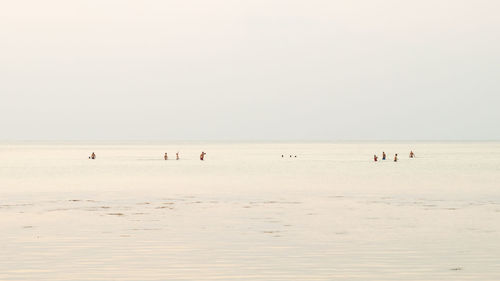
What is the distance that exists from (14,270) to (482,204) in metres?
31.6

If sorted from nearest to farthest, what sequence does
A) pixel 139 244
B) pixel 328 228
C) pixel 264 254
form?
pixel 264 254
pixel 139 244
pixel 328 228

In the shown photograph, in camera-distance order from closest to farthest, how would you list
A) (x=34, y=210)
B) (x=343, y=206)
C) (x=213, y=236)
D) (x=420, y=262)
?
(x=420, y=262), (x=213, y=236), (x=34, y=210), (x=343, y=206)

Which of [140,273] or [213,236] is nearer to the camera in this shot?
[140,273]

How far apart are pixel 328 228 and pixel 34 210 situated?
17940 millimetres

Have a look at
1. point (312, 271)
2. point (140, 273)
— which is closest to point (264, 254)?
point (312, 271)

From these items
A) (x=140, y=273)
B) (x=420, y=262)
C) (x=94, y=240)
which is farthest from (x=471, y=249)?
(x=94, y=240)

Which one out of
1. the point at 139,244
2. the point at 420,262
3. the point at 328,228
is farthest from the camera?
the point at 328,228

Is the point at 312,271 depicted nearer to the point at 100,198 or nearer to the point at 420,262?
the point at 420,262

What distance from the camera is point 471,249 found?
2562 centimetres

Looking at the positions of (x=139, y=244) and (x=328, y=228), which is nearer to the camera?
(x=139, y=244)

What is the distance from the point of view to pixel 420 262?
75.3 feet

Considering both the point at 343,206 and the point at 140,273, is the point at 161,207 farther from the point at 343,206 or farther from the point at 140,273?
the point at 140,273

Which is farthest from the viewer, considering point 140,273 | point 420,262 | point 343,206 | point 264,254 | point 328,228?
point 343,206

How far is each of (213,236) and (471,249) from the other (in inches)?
384
